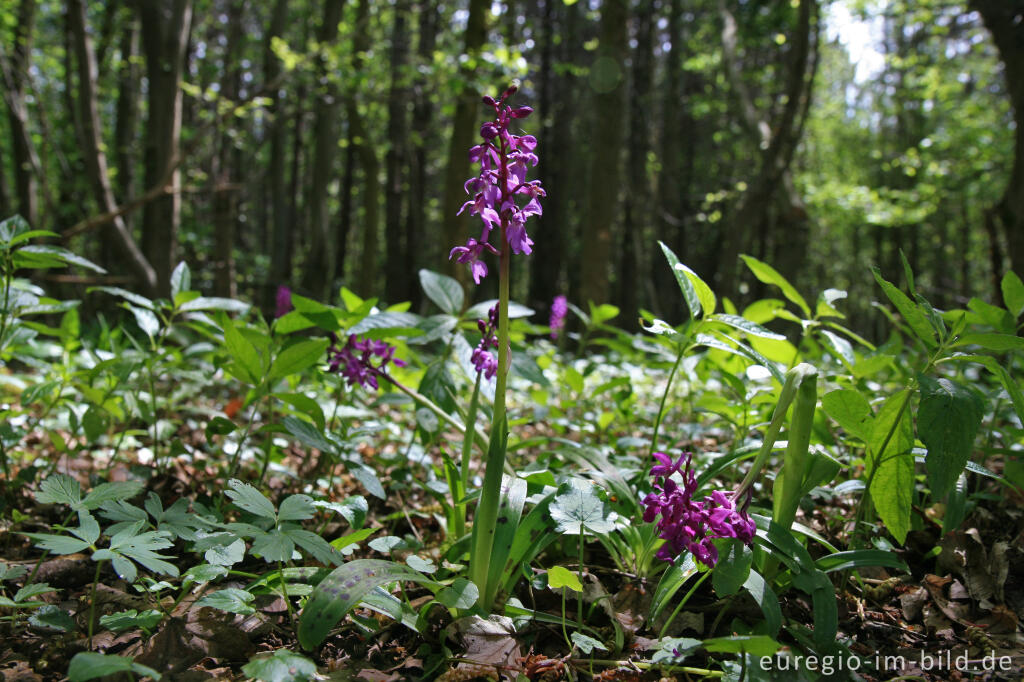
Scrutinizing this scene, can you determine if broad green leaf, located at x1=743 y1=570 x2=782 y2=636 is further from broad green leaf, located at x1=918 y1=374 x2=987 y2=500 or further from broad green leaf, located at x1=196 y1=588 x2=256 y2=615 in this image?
broad green leaf, located at x1=196 y1=588 x2=256 y2=615

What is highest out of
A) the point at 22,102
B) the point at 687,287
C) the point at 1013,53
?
the point at 22,102

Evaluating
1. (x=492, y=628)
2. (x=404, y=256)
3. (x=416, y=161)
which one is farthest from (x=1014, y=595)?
(x=416, y=161)

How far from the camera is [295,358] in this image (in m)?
1.78

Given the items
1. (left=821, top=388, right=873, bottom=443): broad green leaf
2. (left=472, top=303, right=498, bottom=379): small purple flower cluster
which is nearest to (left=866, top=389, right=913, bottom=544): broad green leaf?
(left=821, top=388, right=873, bottom=443): broad green leaf

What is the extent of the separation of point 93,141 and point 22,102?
384 centimetres

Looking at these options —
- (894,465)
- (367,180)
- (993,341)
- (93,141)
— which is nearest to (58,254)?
(894,465)

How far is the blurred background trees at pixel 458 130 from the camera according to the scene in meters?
6.75

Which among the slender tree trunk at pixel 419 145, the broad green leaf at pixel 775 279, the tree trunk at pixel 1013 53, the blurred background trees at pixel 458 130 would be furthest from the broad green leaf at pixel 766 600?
the slender tree trunk at pixel 419 145

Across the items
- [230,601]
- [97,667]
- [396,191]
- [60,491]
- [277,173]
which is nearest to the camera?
[97,667]

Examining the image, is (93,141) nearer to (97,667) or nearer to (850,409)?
(97,667)

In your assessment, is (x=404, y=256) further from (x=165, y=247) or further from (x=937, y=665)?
(x=937, y=665)

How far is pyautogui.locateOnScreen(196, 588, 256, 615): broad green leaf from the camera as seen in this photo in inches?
47.6

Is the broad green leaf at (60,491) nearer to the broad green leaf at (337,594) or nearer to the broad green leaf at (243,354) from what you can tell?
the broad green leaf at (243,354)

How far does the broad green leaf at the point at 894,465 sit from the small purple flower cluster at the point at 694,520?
16.4 inches
